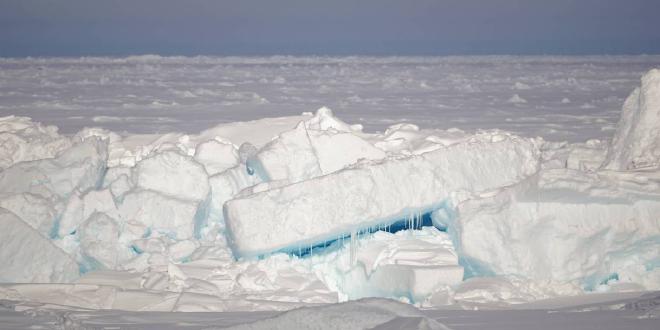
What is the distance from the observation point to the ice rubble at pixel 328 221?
4.54 metres

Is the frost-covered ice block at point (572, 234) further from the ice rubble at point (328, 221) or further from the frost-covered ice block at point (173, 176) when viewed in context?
the frost-covered ice block at point (173, 176)

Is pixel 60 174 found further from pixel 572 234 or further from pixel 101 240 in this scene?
pixel 572 234

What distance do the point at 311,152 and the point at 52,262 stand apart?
1.75 m

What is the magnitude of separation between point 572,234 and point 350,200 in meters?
1.29

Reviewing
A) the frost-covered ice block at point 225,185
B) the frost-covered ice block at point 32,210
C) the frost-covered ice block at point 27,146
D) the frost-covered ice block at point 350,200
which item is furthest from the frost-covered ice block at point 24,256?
the frost-covered ice block at point 27,146

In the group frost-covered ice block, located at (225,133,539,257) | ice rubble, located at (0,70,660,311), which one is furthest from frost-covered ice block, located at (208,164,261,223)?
frost-covered ice block, located at (225,133,539,257)

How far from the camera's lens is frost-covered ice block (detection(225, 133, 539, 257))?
488 centimetres

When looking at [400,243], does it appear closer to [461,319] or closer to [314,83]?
[461,319]

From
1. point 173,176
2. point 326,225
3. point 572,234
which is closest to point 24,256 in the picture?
point 173,176

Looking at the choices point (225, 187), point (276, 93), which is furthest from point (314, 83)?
point (225, 187)

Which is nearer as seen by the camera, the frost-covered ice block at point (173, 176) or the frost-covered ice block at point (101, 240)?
the frost-covered ice block at point (101, 240)

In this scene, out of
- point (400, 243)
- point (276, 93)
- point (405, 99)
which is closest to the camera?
point (400, 243)

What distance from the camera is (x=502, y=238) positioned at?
464 cm

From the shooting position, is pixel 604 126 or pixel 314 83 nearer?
pixel 604 126
